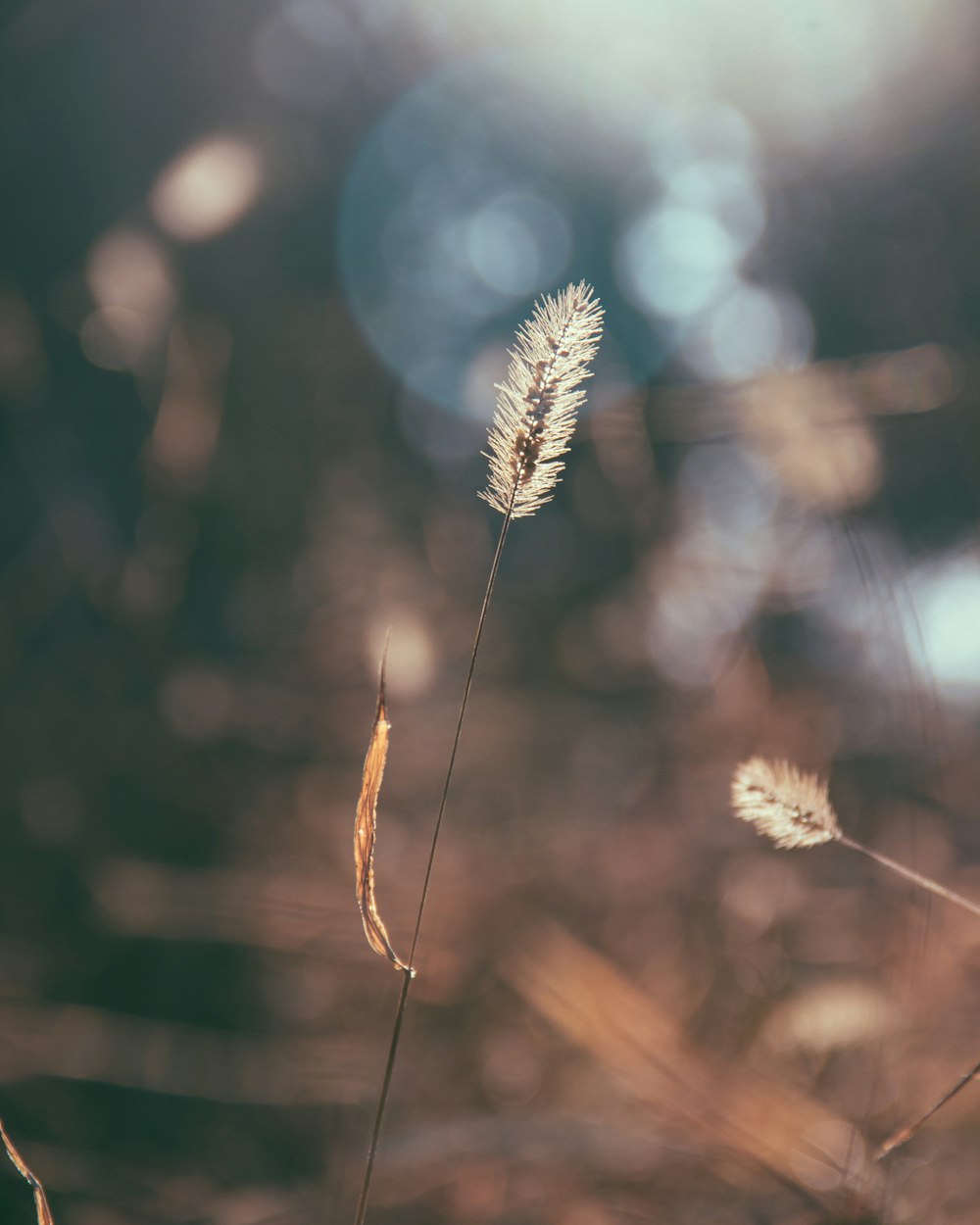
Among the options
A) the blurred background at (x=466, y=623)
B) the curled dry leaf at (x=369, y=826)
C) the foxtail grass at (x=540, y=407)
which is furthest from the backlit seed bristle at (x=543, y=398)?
the blurred background at (x=466, y=623)

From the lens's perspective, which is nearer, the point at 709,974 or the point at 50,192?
the point at 709,974

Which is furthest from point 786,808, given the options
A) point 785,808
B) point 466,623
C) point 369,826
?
point 466,623

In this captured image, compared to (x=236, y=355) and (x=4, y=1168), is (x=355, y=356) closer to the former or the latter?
(x=236, y=355)

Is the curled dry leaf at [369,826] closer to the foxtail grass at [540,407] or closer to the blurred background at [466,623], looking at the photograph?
the foxtail grass at [540,407]

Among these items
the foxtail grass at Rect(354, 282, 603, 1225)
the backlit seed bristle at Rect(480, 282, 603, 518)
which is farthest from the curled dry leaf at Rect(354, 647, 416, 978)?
the backlit seed bristle at Rect(480, 282, 603, 518)

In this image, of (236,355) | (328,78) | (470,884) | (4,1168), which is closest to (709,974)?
(470,884)
